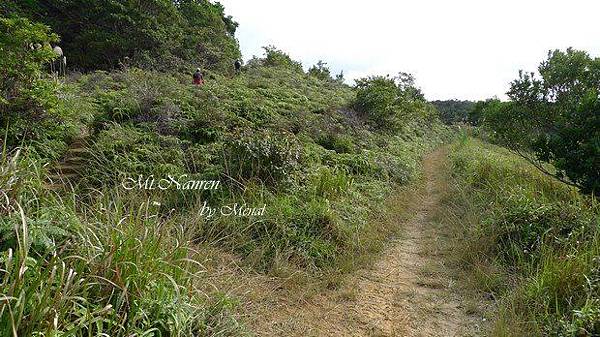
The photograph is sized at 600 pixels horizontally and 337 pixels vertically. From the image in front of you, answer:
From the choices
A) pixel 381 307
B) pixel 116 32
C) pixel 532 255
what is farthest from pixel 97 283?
pixel 116 32

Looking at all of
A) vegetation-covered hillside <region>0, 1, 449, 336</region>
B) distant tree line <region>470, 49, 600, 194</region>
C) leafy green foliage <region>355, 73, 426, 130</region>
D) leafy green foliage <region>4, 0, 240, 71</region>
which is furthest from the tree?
leafy green foliage <region>4, 0, 240, 71</region>

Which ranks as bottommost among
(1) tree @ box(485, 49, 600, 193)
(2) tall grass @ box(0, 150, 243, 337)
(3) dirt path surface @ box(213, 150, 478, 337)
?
(3) dirt path surface @ box(213, 150, 478, 337)

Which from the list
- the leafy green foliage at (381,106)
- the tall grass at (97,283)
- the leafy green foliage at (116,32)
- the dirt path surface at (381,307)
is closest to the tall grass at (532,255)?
the dirt path surface at (381,307)

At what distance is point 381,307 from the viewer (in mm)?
4211

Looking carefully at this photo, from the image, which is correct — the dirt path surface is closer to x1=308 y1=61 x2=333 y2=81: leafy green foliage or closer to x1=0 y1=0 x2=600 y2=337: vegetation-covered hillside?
x1=0 y1=0 x2=600 y2=337: vegetation-covered hillside

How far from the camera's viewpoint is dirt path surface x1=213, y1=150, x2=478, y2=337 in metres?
3.72

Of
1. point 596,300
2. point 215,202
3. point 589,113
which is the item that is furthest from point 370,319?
point 589,113

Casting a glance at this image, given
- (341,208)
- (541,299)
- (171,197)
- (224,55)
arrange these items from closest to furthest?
(541,299), (171,197), (341,208), (224,55)

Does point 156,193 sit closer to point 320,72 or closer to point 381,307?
point 381,307

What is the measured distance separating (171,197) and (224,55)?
49.9 ft

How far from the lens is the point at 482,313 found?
4.04 m

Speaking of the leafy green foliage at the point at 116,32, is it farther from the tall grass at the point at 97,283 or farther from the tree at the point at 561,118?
the tall grass at the point at 97,283

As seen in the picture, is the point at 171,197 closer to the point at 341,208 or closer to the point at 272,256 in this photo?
the point at 272,256

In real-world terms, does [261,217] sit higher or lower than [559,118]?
lower
